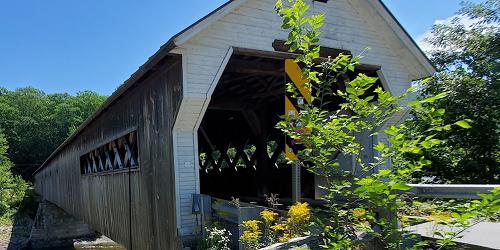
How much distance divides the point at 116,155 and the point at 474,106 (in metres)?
8.26

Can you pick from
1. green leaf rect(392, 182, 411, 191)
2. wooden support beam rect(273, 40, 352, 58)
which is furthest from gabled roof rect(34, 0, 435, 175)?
green leaf rect(392, 182, 411, 191)

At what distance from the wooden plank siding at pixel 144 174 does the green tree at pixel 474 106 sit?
219 inches

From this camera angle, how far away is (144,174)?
722cm

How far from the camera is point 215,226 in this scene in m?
5.18

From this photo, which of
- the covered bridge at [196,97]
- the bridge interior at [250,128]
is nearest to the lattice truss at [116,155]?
the covered bridge at [196,97]

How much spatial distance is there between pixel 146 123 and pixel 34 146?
193 ft

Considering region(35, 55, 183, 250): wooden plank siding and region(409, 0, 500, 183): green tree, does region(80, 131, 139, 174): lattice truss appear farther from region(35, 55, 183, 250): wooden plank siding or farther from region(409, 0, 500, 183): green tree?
region(409, 0, 500, 183): green tree

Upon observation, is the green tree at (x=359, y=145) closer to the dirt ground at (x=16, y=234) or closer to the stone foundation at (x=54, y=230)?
the dirt ground at (x=16, y=234)

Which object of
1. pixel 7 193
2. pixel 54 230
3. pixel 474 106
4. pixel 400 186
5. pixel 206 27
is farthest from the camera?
pixel 7 193

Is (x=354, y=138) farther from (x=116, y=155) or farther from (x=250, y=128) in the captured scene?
(x=250, y=128)

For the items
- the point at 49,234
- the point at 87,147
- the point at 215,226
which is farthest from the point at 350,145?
the point at 49,234

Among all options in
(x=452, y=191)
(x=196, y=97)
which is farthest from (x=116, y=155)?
(x=452, y=191)

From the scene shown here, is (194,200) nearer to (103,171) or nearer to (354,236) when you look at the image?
(354,236)

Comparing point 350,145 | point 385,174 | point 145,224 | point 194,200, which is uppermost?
point 350,145
